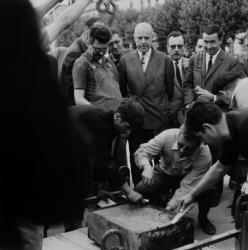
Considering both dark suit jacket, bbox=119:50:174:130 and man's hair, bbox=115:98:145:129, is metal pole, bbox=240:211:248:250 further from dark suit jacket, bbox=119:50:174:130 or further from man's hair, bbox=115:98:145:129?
dark suit jacket, bbox=119:50:174:130

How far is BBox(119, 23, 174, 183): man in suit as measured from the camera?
15.7 feet

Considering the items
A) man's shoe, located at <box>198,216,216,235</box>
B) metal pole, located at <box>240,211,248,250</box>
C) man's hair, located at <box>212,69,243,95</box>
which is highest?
man's hair, located at <box>212,69,243,95</box>

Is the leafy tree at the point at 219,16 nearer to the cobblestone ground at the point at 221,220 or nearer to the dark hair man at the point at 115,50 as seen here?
the dark hair man at the point at 115,50

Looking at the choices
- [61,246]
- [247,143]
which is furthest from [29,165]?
[61,246]

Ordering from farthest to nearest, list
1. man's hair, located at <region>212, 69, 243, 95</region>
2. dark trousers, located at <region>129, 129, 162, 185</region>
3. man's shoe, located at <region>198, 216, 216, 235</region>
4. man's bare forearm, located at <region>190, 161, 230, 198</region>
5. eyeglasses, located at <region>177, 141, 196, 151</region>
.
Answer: dark trousers, located at <region>129, 129, 162, 185</region> → man's hair, located at <region>212, 69, 243, 95</region> → man's shoe, located at <region>198, 216, 216, 235</region> → eyeglasses, located at <region>177, 141, 196, 151</region> → man's bare forearm, located at <region>190, 161, 230, 198</region>

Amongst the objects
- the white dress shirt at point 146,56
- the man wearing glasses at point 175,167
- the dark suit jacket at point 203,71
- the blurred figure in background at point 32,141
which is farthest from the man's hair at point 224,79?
the blurred figure in background at point 32,141

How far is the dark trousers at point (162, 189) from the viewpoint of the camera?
4.06 metres

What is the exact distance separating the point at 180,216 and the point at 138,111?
0.78 meters

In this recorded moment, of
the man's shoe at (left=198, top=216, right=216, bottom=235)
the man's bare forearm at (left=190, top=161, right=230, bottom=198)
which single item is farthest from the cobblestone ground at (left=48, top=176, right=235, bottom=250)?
the man's bare forearm at (left=190, top=161, right=230, bottom=198)

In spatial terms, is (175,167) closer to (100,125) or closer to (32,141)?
(100,125)

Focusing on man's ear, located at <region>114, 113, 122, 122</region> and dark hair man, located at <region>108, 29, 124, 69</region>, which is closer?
man's ear, located at <region>114, 113, 122, 122</region>

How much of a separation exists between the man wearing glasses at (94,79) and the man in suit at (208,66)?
107cm

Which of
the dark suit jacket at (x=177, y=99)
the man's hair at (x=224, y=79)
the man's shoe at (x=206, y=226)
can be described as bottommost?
the man's shoe at (x=206, y=226)

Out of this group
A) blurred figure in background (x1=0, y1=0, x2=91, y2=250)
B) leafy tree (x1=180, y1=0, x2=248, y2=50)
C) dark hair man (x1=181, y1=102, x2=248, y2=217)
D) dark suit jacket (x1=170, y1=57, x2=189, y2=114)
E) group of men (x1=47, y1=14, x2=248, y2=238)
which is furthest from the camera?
leafy tree (x1=180, y1=0, x2=248, y2=50)
